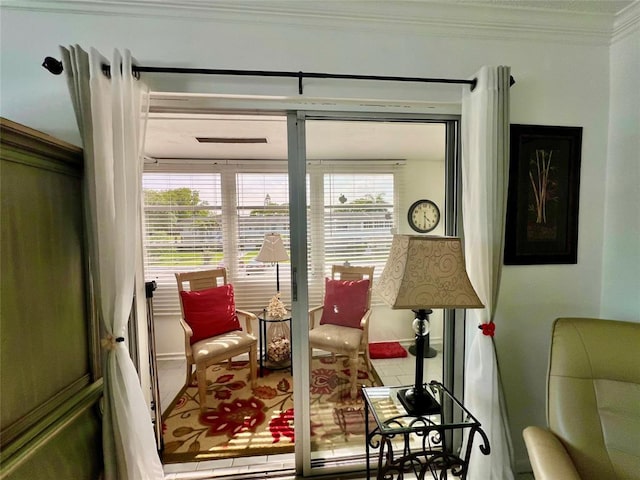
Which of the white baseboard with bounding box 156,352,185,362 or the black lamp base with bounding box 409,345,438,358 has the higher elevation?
the black lamp base with bounding box 409,345,438,358

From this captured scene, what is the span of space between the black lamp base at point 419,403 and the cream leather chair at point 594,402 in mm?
364

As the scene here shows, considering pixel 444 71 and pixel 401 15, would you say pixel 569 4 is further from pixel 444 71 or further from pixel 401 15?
pixel 401 15

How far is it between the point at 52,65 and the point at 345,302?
192cm

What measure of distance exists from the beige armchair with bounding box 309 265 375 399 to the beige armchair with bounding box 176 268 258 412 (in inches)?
40.4

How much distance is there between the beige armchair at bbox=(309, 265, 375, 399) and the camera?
1880mm

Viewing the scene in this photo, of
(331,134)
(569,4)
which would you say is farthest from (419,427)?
(569,4)

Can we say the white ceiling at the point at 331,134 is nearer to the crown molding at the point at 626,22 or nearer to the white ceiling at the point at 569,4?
the white ceiling at the point at 569,4

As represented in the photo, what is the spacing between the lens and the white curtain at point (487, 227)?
57.2 inches

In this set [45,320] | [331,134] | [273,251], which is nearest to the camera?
[45,320]

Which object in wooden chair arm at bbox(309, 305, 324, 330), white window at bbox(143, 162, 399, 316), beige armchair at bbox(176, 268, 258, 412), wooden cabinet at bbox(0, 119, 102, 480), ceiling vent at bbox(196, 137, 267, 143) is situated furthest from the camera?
white window at bbox(143, 162, 399, 316)

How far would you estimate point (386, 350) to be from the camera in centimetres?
204

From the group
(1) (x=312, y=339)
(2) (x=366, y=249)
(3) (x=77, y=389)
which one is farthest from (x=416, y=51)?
(3) (x=77, y=389)

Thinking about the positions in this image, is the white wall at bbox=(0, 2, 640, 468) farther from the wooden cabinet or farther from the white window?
the white window

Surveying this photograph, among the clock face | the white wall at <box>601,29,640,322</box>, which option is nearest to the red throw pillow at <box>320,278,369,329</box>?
the clock face
